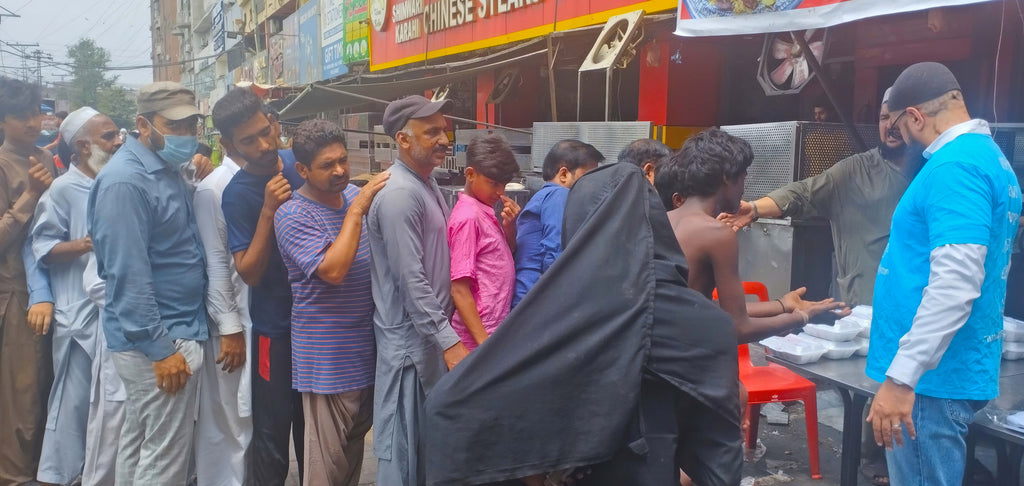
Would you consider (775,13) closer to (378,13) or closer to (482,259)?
(482,259)

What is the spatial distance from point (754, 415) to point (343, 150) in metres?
2.76

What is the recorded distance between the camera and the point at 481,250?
2.93m

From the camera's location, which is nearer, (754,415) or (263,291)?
(263,291)

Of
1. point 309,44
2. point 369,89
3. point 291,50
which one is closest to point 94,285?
point 369,89

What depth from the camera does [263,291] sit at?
3.29 meters

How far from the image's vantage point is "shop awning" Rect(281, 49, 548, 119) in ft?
30.4

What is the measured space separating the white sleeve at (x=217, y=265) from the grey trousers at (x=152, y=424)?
168 millimetres

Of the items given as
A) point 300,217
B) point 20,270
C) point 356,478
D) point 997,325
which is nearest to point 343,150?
point 300,217

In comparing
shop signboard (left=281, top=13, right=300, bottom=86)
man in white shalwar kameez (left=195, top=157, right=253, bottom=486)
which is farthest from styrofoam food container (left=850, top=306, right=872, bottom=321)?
shop signboard (left=281, top=13, right=300, bottom=86)

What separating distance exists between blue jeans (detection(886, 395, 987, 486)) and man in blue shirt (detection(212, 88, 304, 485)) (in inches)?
99.1

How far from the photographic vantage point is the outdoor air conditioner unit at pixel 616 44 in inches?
287

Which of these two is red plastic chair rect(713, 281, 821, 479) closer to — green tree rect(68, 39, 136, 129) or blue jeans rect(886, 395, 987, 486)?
blue jeans rect(886, 395, 987, 486)

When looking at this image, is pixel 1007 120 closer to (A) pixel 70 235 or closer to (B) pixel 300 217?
(B) pixel 300 217

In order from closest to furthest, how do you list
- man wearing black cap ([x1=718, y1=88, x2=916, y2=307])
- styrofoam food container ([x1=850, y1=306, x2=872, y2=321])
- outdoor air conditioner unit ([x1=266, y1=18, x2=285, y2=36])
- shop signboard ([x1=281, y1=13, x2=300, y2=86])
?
1. styrofoam food container ([x1=850, y1=306, x2=872, y2=321])
2. man wearing black cap ([x1=718, y1=88, x2=916, y2=307])
3. shop signboard ([x1=281, y1=13, x2=300, y2=86])
4. outdoor air conditioner unit ([x1=266, y1=18, x2=285, y2=36])
